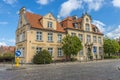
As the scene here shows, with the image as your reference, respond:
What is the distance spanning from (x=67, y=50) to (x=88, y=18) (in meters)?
16.1

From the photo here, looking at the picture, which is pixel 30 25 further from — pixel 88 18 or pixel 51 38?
pixel 88 18

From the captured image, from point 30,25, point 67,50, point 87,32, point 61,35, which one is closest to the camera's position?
point 30,25

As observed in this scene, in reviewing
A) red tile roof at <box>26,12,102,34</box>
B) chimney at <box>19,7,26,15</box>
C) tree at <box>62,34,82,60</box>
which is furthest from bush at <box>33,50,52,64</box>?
chimney at <box>19,7,26,15</box>

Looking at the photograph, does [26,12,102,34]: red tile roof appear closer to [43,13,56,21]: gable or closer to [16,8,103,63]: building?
[16,8,103,63]: building

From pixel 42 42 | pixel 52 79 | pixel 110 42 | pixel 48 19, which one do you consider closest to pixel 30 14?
pixel 48 19

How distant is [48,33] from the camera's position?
43656mm

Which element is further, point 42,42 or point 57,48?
point 57,48

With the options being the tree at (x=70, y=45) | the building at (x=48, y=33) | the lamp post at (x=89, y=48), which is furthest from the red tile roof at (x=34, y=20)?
the lamp post at (x=89, y=48)

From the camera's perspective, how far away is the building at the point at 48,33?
40322 mm

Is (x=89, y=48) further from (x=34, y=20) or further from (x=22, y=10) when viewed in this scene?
(x=22, y=10)

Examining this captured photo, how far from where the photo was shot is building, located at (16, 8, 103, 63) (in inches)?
1587

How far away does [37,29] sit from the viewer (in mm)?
41312

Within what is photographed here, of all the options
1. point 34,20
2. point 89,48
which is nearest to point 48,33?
point 34,20

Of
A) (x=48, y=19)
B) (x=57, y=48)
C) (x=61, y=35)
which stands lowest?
(x=57, y=48)
